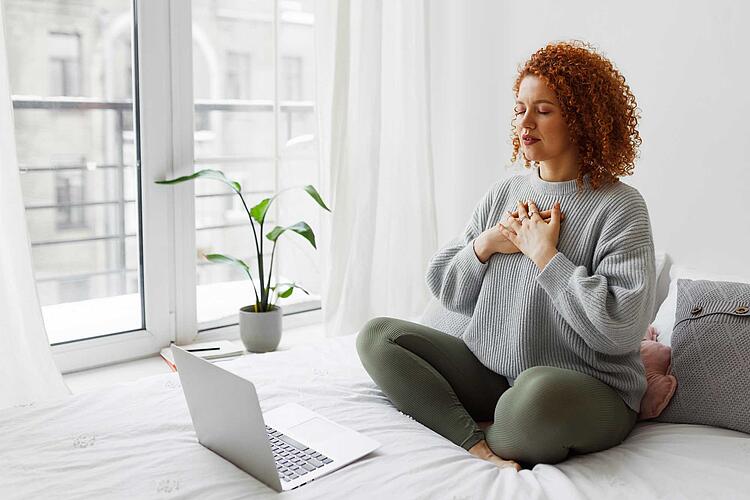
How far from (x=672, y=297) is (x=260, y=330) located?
4.23 ft

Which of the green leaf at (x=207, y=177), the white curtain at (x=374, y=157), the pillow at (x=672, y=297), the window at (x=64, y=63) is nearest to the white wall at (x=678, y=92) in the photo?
the pillow at (x=672, y=297)

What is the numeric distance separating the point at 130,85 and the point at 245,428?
5.02 ft

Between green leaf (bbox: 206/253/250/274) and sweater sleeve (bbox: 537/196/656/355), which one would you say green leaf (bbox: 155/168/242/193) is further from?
sweater sleeve (bbox: 537/196/656/355)

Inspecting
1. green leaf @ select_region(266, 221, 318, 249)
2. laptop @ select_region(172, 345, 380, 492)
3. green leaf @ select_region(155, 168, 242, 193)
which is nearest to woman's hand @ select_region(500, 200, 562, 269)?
laptop @ select_region(172, 345, 380, 492)

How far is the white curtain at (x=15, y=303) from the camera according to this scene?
2094 millimetres

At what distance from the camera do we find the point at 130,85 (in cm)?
254

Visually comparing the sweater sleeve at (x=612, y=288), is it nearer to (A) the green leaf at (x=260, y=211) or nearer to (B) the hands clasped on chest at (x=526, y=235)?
(B) the hands clasped on chest at (x=526, y=235)

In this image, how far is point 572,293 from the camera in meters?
1.62

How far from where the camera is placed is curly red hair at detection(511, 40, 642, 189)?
175 cm

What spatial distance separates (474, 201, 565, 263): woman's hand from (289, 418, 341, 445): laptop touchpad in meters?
0.52

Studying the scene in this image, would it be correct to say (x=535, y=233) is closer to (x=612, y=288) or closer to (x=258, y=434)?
(x=612, y=288)

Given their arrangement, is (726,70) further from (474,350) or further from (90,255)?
(90,255)

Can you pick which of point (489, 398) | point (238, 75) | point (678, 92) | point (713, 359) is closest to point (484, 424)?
point (489, 398)

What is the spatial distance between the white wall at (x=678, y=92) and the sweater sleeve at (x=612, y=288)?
2.45 ft
